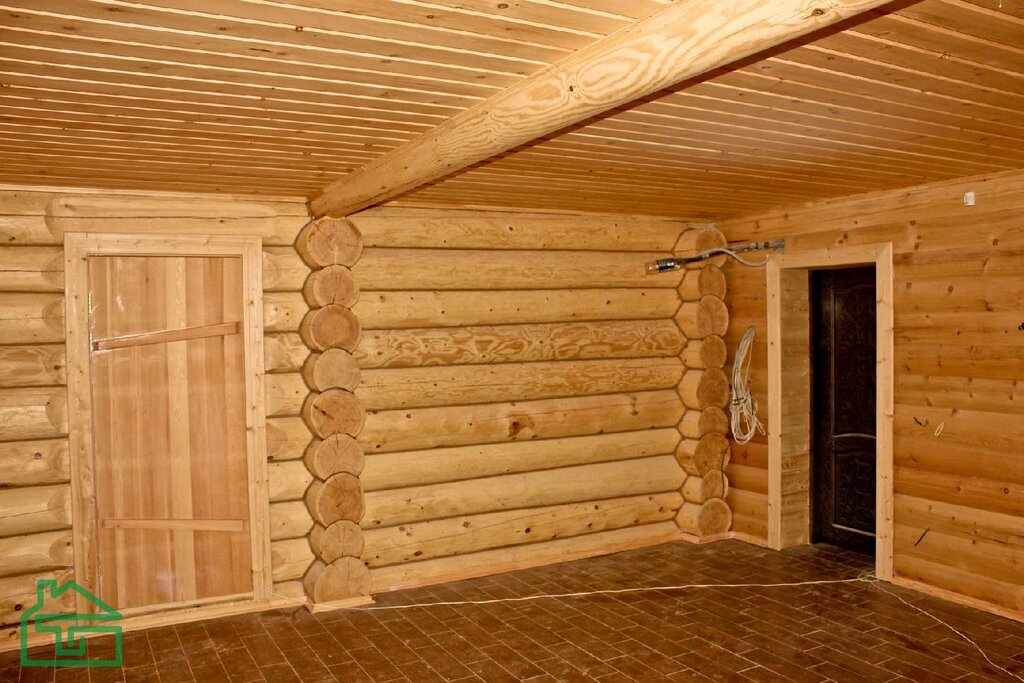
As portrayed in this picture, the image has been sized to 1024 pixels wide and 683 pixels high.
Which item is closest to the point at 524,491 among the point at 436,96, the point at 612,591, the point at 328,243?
the point at 612,591

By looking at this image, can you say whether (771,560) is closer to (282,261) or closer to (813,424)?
(813,424)

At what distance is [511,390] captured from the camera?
718 centimetres

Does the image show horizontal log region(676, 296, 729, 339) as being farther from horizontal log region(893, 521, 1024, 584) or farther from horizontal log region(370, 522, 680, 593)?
horizontal log region(893, 521, 1024, 584)

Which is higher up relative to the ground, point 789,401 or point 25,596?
point 789,401

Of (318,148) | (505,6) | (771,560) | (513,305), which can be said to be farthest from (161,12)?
(771,560)

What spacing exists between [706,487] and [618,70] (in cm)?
568

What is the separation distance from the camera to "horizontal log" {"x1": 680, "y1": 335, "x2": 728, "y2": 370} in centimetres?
793

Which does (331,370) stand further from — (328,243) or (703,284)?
(703,284)

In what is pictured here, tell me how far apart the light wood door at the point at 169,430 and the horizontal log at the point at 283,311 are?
0.20 meters

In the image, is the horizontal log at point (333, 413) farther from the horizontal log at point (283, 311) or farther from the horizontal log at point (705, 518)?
the horizontal log at point (705, 518)

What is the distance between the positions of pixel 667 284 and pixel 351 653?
444 centimetres

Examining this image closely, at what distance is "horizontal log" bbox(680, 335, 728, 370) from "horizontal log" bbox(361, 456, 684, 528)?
3.14 feet

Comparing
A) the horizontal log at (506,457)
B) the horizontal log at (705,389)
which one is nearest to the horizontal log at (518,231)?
the horizontal log at (705,389)

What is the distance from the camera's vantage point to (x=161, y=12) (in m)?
2.75
